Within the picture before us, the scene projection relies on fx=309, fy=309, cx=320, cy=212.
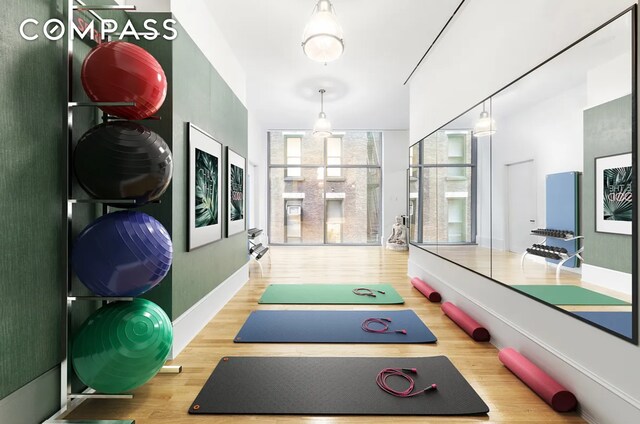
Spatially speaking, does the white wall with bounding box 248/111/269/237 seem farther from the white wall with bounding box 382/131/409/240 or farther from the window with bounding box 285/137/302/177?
the white wall with bounding box 382/131/409/240

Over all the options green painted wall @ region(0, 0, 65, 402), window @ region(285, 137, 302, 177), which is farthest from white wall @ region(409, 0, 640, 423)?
window @ region(285, 137, 302, 177)

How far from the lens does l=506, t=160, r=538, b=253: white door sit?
96.8 inches

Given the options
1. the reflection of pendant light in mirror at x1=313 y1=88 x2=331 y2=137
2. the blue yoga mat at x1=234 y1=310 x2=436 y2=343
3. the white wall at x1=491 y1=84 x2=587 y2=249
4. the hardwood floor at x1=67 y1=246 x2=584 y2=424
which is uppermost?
the reflection of pendant light in mirror at x1=313 y1=88 x2=331 y2=137

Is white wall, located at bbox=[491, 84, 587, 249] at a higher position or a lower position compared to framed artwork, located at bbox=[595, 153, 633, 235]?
higher

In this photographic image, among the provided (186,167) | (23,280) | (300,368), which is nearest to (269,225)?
(186,167)

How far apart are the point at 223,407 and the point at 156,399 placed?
1.61 ft

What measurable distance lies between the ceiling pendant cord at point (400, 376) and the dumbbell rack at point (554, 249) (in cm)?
122

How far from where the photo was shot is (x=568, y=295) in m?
2.01

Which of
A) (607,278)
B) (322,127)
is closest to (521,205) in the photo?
(607,278)

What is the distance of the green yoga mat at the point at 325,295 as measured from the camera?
4.04 meters

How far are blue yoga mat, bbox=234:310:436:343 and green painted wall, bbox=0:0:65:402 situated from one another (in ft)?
5.04

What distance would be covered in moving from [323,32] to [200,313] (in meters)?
2.96

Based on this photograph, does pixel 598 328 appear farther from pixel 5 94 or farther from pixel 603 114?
pixel 5 94

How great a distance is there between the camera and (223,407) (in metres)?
1.93
